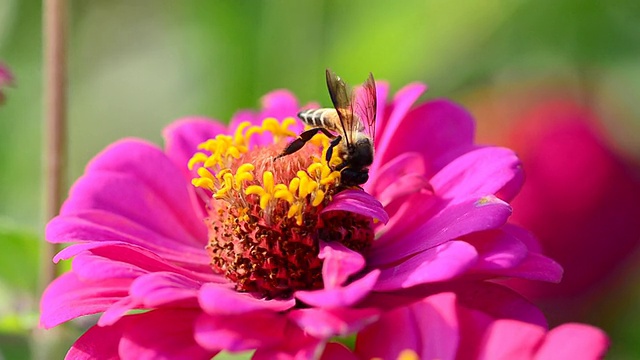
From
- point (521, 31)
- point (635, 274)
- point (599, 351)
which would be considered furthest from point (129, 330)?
point (521, 31)

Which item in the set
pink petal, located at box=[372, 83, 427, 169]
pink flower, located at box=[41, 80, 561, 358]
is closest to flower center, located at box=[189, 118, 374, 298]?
pink flower, located at box=[41, 80, 561, 358]

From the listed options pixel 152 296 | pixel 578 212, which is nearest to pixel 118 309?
pixel 152 296

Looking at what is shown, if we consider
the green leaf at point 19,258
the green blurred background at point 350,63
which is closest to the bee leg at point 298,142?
the green leaf at point 19,258

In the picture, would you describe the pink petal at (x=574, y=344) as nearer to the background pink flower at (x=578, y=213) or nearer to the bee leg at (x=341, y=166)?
the bee leg at (x=341, y=166)

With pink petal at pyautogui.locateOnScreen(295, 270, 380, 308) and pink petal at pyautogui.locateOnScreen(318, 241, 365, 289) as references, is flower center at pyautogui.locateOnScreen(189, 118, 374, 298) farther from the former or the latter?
pink petal at pyautogui.locateOnScreen(295, 270, 380, 308)

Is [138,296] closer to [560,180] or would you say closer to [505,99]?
[560,180]

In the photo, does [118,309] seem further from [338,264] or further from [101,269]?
[338,264]
